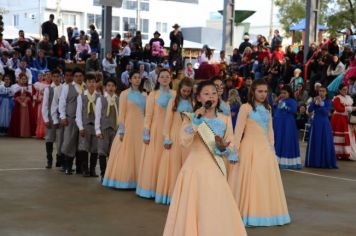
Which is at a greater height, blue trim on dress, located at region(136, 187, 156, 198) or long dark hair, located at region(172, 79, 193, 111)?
long dark hair, located at region(172, 79, 193, 111)

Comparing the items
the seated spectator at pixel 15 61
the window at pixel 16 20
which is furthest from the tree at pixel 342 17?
the window at pixel 16 20

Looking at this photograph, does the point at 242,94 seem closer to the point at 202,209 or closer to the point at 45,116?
the point at 45,116

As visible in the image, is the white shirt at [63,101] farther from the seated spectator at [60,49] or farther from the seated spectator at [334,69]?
the seated spectator at [60,49]

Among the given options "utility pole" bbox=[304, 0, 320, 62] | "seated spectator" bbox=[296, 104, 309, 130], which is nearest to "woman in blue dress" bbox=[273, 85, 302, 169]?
"seated spectator" bbox=[296, 104, 309, 130]

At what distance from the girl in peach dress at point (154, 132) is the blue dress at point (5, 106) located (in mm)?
8626

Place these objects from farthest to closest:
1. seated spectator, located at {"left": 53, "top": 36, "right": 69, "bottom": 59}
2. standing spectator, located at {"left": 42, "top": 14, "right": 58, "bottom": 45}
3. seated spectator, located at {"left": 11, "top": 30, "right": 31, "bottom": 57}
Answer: standing spectator, located at {"left": 42, "top": 14, "right": 58, "bottom": 45} < seated spectator, located at {"left": 53, "top": 36, "right": 69, "bottom": 59} < seated spectator, located at {"left": 11, "top": 30, "right": 31, "bottom": 57}

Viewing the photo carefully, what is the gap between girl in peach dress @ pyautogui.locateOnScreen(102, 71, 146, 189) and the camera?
8.88 m

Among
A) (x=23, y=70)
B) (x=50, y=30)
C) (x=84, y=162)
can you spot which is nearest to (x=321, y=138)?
(x=84, y=162)

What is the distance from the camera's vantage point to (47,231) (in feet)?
21.4

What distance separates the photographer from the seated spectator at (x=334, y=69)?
18.8 metres

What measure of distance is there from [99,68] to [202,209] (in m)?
15.3

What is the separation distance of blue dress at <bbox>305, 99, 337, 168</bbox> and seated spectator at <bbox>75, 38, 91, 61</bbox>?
1172 cm

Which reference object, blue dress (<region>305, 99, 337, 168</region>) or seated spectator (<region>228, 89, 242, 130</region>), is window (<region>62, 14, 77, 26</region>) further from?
blue dress (<region>305, 99, 337, 168</region>)

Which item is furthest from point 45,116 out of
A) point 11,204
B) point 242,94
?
point 242,94
